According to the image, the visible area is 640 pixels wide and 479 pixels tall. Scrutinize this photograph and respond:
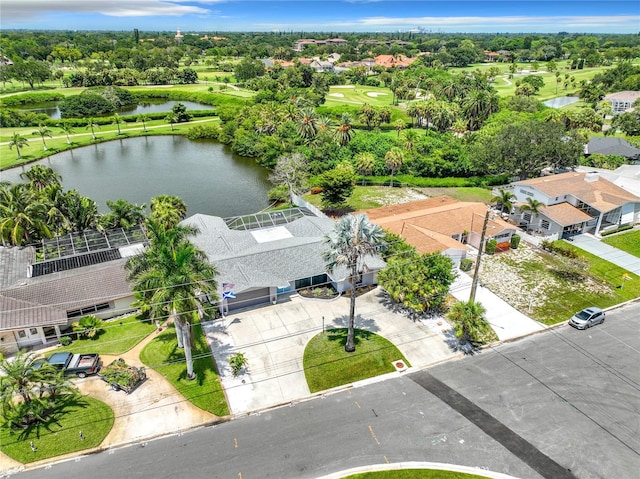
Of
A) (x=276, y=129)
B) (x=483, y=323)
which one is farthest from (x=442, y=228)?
(x=276, y=129)

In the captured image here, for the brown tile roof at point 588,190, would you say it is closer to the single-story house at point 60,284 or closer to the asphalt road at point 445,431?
the asphalt road at point 445,431

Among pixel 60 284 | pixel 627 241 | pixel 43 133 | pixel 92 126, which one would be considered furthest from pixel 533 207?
pixel 92 126

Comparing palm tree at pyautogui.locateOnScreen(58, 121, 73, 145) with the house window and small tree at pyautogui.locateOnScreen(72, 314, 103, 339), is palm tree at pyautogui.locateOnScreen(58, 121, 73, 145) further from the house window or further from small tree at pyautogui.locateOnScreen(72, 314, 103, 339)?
small tree at pyautogui.locateOnScreen(72, 314, 103, 339)

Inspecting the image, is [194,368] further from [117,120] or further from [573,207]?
[117,120]

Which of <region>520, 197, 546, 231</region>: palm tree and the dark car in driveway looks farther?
<region>520, 197, 546, 231</region>: palm tree

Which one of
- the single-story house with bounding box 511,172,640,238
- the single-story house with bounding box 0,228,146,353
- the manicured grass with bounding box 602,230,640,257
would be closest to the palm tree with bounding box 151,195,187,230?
the single-story house with bounding box 0,228,146,353

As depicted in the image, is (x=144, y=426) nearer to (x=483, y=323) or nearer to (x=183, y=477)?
(x=183, y=477)
